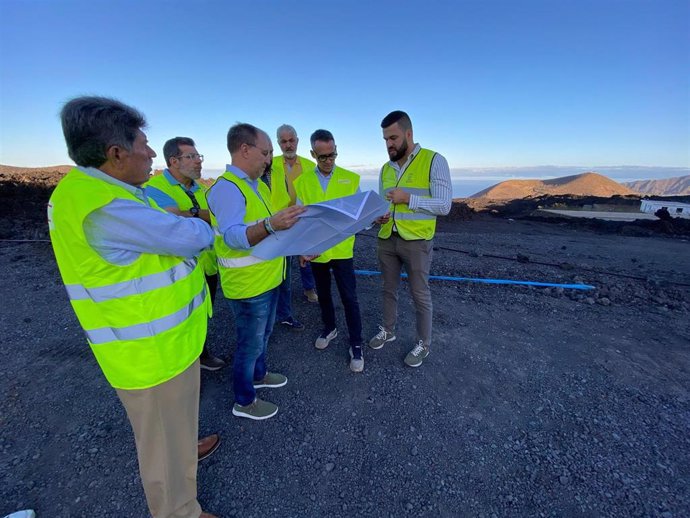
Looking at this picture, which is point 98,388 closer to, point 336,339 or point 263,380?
point 263,380

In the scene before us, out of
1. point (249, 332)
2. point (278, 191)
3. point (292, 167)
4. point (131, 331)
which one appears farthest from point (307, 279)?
point (131, 331)

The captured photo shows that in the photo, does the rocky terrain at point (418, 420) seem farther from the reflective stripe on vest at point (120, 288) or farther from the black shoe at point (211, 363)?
the reflective stripe on vest at point (120, 288)

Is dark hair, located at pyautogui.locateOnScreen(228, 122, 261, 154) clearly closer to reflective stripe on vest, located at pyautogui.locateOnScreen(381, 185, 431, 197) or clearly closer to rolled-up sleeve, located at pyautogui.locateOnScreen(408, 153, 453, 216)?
reflective stripe on vest, located at pyautogui.locateOnScreen(381, 185, 431, 197)

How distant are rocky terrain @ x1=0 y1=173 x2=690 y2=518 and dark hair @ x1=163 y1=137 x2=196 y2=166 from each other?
2.25m

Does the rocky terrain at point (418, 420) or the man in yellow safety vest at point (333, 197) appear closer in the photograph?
the rocky terrain at point (418, 420)

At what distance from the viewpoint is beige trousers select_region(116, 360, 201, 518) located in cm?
156

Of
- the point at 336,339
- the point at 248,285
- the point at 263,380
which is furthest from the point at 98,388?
the point at 336,339

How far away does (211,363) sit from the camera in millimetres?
3465

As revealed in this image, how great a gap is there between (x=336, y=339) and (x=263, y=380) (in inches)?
43.7

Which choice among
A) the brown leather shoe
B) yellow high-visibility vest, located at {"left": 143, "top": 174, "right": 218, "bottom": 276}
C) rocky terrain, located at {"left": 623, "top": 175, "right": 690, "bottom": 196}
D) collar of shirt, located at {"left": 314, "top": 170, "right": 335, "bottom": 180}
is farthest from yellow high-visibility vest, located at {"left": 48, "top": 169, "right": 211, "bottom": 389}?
rocky terrain, located at {"left": 623, "top": 175, "right": 690, "bottom": 196}

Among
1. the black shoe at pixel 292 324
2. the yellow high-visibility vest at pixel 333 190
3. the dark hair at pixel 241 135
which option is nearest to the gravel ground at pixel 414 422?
the black shoe at pixel 292 324

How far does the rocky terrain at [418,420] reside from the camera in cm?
217

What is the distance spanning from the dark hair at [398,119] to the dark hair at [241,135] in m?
1.42

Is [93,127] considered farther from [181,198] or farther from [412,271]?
[412,271]
